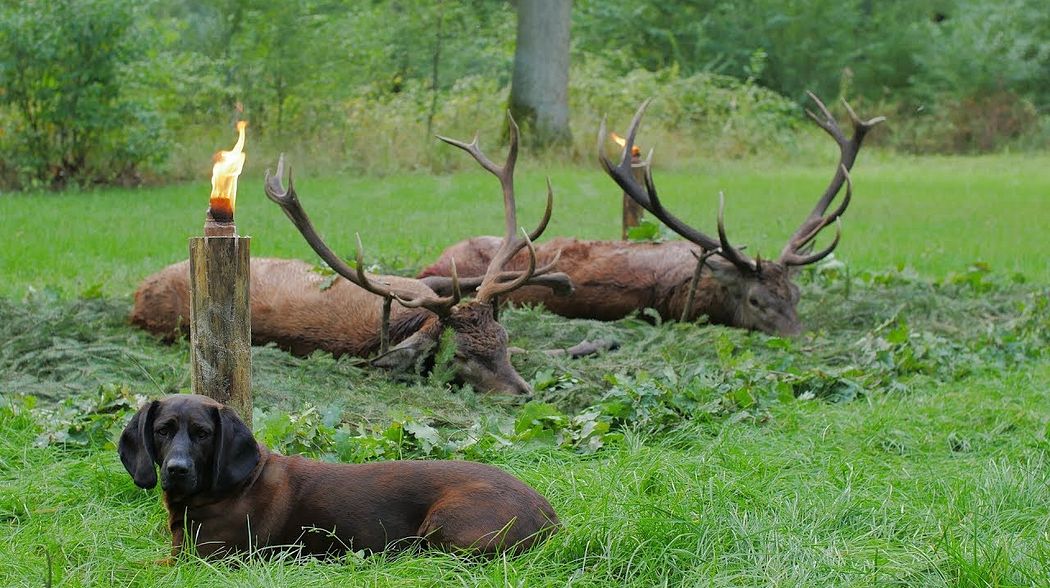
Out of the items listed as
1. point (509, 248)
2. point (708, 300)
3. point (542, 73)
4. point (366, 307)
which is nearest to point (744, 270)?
point (708, 300)

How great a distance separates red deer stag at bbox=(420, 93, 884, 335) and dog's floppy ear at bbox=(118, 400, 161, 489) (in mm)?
4982

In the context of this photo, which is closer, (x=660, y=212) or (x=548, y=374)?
(x=548, y=374)

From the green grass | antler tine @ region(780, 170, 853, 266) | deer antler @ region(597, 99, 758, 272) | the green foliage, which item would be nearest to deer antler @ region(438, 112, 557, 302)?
deer antler @ region(597, 99, 758, 272)

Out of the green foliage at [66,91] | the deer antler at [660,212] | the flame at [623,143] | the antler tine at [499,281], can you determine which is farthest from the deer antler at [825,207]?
the green foliage at [66,91]

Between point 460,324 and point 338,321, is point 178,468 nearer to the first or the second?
point 460,324

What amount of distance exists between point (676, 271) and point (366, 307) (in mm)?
2757

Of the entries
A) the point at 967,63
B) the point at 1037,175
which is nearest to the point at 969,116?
the point at 967,63

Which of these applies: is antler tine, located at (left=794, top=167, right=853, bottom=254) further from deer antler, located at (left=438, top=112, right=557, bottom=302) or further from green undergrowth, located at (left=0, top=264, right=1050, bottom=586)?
deer antler, located at (left=438, top=112, right=557, bottom=302)

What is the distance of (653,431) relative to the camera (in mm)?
5754

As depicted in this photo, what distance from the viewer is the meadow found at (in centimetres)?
382

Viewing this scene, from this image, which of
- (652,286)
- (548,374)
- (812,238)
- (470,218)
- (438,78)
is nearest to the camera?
(548,374)

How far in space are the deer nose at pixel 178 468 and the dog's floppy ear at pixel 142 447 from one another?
17 centimetres

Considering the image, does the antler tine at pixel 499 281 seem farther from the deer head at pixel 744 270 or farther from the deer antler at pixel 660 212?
the deer antler at pixel 660 212

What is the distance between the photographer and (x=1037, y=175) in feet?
83.5
